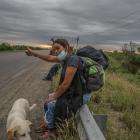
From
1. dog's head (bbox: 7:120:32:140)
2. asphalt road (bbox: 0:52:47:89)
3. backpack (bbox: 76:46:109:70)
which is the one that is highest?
backpack (bbox: 76:46:109:70)

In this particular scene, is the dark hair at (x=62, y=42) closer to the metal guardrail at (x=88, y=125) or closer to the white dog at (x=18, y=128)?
the metal guardrail at (x=88, y=125)

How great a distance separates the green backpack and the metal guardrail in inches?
16.9

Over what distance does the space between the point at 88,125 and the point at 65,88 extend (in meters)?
1.34

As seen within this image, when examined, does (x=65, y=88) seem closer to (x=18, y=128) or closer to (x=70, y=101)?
(x=70, y=101)

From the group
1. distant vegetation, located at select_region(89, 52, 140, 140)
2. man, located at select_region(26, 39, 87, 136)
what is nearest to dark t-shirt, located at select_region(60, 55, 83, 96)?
man, located at select_region(26, 39, 87, 136)

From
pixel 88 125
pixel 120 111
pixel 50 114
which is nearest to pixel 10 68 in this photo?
pixel 120 111

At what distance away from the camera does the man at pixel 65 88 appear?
7.74 metres

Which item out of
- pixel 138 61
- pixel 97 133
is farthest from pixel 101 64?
pixel 138 61

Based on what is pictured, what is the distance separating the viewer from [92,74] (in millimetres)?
8023

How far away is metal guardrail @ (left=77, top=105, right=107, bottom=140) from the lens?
6.09m

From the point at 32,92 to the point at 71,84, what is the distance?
20.0ft

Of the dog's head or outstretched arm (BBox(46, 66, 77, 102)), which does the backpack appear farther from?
the dog's head

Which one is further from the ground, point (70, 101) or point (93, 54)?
point (93, 54)

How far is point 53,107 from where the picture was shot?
8.20 meters
